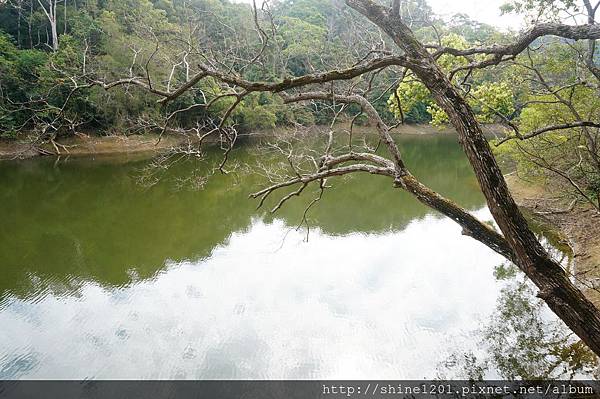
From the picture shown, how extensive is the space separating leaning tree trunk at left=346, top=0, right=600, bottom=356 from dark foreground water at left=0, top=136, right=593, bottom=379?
3244mm

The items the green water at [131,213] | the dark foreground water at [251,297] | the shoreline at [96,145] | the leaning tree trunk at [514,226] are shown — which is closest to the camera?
the leaning tree trunk at [514,226]

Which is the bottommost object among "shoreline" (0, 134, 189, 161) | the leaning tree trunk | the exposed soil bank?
"shoreline" (0, 134, 189, 161)

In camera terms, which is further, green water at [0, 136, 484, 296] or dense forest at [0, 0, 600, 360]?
green water at [0, 136, 484, 296]

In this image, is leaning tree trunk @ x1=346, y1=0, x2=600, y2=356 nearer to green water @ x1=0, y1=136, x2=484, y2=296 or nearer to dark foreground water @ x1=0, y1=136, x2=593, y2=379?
dark foreground water @ x1=0, y1=136, x2=593, y2=379

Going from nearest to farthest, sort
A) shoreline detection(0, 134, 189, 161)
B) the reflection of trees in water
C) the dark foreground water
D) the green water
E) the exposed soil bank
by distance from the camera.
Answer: the reflection of trees in water, the dark foreground water, the exposed soil bank, the green water, shoreline detection(0, 134, 189, 161)

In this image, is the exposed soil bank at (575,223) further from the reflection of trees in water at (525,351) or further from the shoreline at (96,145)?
the shoreline at (96,145)

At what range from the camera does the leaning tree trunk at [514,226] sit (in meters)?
2.29

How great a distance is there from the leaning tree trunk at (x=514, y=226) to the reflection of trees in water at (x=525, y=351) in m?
3.23

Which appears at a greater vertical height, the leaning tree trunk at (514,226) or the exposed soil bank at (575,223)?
the leaning tree trunk at (514,226)

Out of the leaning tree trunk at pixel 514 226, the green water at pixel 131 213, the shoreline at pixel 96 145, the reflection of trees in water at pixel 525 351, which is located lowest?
the shoreline at pixel 96 145

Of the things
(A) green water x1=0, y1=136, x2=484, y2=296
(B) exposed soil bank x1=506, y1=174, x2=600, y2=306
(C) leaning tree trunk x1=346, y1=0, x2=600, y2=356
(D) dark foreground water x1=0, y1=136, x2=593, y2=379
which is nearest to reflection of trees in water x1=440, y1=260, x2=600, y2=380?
(D) dark foreground water x1=0, y1=136, x2=593, y2=379

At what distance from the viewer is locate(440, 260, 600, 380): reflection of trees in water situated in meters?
5.15

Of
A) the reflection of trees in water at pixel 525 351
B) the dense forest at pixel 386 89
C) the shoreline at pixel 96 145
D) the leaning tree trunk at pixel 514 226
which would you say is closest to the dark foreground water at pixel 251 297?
the reflection of trees in water at pixel 525 351

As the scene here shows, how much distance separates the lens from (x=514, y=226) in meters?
2.33
